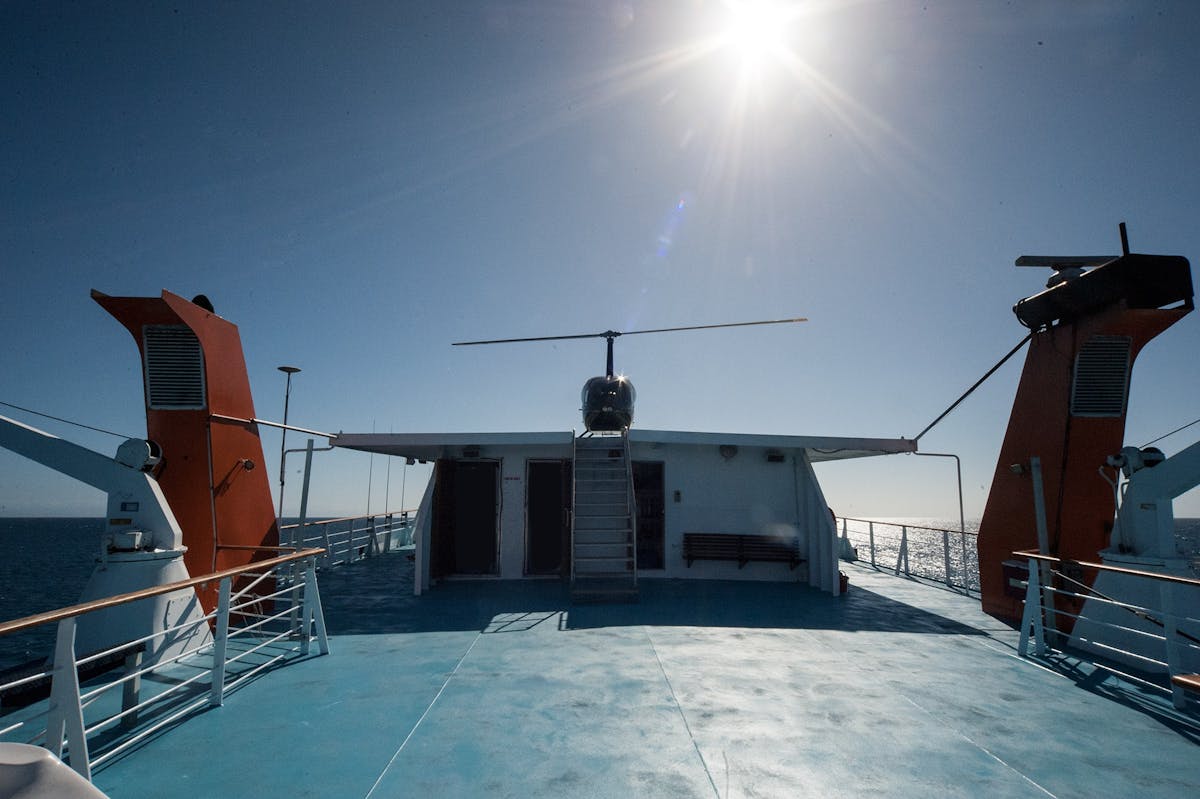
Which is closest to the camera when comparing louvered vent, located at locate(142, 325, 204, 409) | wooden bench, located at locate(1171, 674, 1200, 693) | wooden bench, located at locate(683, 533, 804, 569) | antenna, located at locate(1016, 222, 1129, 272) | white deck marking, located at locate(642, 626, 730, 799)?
white deck marking, located at locate(642, 626, 730, 799)

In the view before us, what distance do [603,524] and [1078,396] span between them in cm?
728

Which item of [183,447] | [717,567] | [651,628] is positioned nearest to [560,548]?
[717,567]

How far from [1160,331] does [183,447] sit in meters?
12.9

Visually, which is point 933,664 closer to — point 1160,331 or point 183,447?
point 1160,331

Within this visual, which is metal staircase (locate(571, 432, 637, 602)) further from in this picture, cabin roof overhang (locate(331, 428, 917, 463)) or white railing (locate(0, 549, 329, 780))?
white railing (locate(0, 549, 329, 780))

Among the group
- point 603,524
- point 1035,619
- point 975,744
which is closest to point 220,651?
point 975,744

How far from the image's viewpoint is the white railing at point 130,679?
3.21 m

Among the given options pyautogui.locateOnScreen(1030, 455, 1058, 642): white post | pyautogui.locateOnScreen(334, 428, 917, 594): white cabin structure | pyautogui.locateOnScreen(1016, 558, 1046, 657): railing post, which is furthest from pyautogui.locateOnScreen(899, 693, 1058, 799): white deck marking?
pyautogui.locateOnScreen(334, 428, 917, 594): white cabin structure

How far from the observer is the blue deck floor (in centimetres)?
357

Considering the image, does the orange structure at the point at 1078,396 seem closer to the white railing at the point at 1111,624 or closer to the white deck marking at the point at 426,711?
the white railing at the point at 1111,624

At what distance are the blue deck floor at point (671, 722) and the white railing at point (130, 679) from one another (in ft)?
0.88

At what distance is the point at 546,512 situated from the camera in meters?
11.8

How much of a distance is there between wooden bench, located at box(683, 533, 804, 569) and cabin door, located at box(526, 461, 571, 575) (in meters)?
2.60

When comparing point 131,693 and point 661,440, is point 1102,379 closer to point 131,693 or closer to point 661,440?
point 661,440
